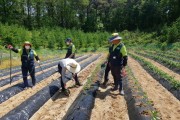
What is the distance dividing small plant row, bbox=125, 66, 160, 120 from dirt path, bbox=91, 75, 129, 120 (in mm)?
192

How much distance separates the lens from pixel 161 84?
11219mm

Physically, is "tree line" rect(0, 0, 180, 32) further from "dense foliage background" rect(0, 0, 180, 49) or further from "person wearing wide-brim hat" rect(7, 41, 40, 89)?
"person wearing wide-brim hat" rect(7, 41, 40, 89)

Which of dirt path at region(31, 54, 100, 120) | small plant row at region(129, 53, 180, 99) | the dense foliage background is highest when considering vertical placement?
the dense foliage background

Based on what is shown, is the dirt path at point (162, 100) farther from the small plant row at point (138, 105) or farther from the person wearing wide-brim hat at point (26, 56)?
the person wearing wide-brim hat at point (26, 56)

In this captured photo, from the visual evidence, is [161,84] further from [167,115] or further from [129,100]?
[167,115]

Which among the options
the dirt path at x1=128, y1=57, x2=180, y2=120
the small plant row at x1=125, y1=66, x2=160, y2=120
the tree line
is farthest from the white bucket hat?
the tree line

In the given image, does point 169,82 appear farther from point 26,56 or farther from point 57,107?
point 26,56

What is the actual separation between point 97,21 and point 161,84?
2215 inches

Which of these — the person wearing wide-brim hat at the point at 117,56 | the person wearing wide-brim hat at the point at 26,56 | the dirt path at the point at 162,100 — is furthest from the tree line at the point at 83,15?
the person wearing wide-brim hat at the point at 117,56

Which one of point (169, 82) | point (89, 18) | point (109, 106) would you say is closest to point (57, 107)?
point (109, 106)

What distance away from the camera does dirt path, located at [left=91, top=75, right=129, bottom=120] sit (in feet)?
23.7

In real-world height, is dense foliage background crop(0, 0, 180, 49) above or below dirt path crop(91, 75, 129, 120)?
above

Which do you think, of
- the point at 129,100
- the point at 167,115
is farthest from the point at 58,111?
the point at 167,115

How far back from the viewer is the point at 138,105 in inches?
299
